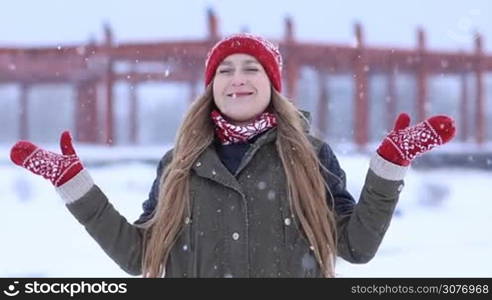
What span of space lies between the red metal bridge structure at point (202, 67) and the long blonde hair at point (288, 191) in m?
8.76

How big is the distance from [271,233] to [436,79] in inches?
549

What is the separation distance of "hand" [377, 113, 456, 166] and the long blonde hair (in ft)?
0.77

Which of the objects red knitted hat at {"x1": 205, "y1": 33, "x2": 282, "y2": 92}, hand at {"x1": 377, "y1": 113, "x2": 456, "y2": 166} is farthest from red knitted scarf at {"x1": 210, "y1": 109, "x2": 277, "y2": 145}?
hand at {"x1": 377, "y1": 113, "x2": 456, "y2": 166}

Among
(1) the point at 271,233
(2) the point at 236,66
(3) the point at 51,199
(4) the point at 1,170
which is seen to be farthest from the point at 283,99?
(4) the point at 1,170

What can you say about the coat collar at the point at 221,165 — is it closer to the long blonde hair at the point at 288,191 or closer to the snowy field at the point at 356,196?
the long blonde hair at the point at 288,191

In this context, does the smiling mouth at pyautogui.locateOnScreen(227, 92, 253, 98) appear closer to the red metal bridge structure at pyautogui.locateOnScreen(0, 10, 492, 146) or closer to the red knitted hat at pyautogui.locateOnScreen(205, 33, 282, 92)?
the red knitted hat at pyautogui.locateOnScreen(205, 33, 282, 92)

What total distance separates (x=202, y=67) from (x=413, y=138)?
10.3 m

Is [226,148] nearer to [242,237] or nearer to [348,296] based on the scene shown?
[242,237]

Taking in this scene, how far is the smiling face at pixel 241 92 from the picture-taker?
2256 mm

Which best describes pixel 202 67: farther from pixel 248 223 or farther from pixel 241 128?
pixel 248 223

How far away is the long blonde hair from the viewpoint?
7.07ft

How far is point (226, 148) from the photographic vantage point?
2301 millimetres

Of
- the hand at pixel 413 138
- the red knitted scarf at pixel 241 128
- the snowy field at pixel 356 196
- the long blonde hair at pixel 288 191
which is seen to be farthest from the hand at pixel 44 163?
the snowy field at pixel 356 196

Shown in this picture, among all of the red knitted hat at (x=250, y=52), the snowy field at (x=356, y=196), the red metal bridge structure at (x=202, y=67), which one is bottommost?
the snowy field at (x=356, y=196)
